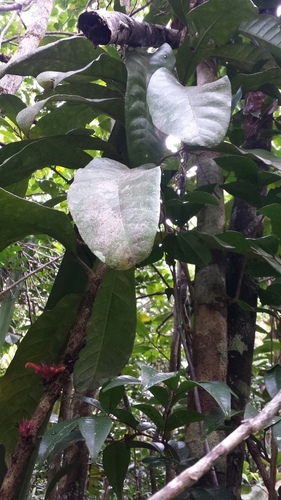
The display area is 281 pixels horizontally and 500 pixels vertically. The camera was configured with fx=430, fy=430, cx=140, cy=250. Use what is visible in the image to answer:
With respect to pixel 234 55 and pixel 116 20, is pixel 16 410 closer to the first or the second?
pixel 116 20

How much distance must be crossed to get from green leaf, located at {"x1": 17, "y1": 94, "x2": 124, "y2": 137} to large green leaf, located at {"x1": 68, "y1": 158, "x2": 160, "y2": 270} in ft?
0.51

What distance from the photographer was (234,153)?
2.56 feet

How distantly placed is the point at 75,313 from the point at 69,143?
0.31 metres

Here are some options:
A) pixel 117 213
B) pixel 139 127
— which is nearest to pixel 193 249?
pixel 139 127

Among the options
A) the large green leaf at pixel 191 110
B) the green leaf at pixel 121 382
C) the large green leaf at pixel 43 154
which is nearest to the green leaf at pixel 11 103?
the large green leaf at pixel 43 154

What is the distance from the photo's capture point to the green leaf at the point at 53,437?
52cm

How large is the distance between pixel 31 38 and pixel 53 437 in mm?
1494

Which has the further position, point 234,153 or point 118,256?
point 234,153

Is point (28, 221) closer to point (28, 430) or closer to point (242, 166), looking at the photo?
point (28, 430)

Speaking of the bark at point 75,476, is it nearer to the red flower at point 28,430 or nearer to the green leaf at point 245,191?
the red flower at point 28,430

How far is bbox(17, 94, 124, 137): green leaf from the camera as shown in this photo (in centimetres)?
65

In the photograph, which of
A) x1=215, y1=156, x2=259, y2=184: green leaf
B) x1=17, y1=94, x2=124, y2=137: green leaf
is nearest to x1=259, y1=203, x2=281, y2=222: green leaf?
x1=215, y1=156, x2=259, y2=184: green leaf

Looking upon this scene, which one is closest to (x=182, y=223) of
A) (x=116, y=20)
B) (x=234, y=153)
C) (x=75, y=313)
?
(x=234, y=153)

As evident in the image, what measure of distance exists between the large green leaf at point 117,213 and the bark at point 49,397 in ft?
0.67
